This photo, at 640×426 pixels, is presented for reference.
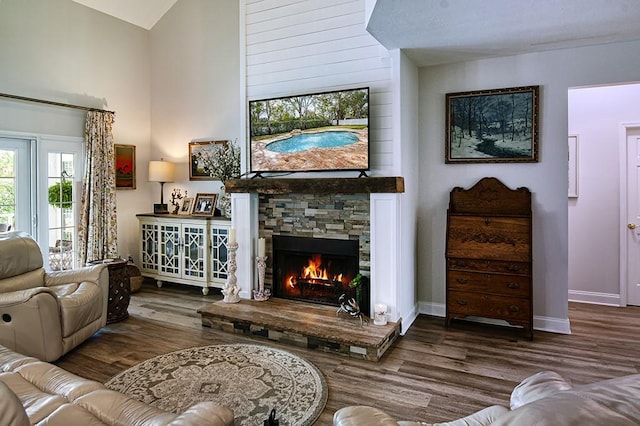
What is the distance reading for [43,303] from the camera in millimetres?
3039

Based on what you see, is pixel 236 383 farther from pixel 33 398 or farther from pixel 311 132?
pixel 311 132

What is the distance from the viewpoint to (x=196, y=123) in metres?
5.79

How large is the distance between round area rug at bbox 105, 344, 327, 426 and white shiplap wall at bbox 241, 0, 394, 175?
201 centimetres

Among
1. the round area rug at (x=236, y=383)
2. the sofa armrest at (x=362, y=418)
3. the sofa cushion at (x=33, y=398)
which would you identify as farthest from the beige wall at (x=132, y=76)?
the sofa armrest at (x=362, y=418)

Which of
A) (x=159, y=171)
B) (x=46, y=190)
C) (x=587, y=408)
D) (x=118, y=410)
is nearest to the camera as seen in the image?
(x=587, y=408)

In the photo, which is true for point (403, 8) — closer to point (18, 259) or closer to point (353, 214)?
point (353, 214)

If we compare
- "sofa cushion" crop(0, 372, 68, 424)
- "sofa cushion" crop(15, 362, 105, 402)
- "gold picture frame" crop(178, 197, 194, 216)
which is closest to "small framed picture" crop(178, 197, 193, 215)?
"gold picture frame" crop(178, 197, 194, 216)

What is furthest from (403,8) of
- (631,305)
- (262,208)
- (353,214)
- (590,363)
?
(631,305)

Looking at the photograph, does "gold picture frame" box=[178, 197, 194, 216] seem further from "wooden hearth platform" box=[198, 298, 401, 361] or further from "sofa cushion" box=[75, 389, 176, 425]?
"sofa cushion" box=[75, 389, 176, 425]

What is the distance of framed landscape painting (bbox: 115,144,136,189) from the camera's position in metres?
5.70

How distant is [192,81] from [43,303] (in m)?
3.81

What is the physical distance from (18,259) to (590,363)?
16.0 feet

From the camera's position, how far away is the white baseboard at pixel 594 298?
462 centimetres

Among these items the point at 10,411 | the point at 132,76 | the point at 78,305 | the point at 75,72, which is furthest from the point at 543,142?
the point at 75,72
